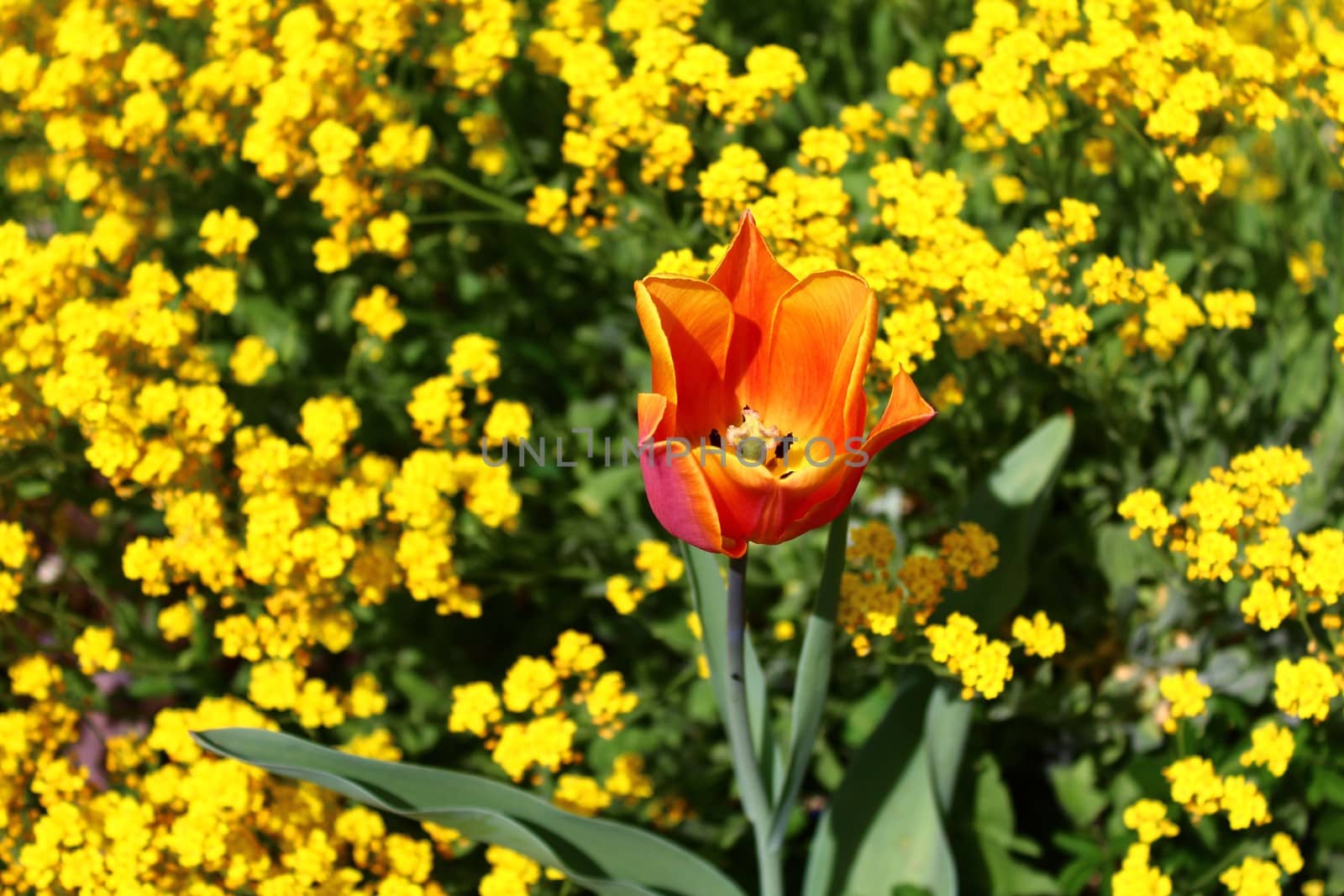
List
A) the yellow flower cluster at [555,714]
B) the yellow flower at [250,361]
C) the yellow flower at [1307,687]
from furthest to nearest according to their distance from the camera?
1. the yellow flower at [250,361]
2. the yellow flower cluster at [555,714]
3. the yellow flower at [1307,687]

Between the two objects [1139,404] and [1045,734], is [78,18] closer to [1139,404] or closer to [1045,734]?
[1139,404]

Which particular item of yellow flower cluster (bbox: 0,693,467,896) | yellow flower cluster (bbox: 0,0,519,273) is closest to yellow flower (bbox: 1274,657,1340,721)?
yellow flower cluster (bbox: 0,693,467,896)

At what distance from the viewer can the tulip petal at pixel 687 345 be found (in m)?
1.47

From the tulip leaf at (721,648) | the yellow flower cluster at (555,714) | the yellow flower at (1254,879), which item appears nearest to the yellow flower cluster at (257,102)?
the yellow flower cluster at (555,714)

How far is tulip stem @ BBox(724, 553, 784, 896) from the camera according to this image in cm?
164

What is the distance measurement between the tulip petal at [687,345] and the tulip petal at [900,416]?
238mm

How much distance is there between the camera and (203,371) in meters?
2.42

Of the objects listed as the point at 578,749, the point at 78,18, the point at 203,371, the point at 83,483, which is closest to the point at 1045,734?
the point at 578,749

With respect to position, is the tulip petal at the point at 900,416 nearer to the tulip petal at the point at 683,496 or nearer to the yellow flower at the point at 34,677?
the tulip petal at the point at 683,496

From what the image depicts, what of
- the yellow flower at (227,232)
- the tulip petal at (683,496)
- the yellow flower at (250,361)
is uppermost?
the tulip petal at (683,496)

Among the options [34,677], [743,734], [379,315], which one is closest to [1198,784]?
[743,734]

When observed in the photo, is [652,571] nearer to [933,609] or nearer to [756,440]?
[933,609]

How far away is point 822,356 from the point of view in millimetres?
1655

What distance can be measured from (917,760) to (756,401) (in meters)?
0.91
